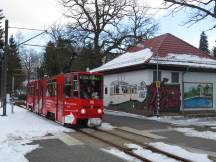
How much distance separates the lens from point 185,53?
3625 centimetres

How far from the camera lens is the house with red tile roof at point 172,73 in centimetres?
3281

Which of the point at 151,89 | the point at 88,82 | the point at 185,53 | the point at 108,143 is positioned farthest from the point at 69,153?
the point at 185,53

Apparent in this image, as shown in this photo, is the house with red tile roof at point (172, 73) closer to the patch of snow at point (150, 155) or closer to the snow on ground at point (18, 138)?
the snow on ground at point (18, 138)

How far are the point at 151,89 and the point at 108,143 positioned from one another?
16.1m

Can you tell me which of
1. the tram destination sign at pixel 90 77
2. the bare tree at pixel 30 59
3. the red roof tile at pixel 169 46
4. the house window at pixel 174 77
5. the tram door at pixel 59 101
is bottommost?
the tram door at pixel 59 101

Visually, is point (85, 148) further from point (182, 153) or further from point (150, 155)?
point (182, 153)

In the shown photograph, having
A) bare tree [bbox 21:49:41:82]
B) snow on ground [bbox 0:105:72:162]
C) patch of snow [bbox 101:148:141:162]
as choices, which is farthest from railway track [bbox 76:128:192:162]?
bare tree [bbox 21:49:41:82]

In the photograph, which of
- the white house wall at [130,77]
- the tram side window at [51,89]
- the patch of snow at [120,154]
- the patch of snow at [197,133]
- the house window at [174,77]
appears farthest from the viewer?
the house window at [174,77]

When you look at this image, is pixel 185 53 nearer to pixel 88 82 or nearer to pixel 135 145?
pixel 88 82

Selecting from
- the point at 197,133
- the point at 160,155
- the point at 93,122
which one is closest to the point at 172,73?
the point at 93,122

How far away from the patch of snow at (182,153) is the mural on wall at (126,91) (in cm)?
1754

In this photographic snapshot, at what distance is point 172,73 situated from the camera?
33.3 meters

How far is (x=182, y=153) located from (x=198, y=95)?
71.8 feet

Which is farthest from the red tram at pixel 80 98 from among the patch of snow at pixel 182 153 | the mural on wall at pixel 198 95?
the mural on wall at pixel 198 95
